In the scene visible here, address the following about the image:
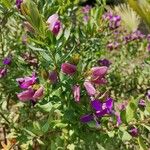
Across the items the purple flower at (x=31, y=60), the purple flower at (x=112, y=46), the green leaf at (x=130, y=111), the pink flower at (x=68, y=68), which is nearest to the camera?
the pink flower at (x=68, y=68)

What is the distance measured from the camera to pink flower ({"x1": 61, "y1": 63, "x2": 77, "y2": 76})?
1.59 meters

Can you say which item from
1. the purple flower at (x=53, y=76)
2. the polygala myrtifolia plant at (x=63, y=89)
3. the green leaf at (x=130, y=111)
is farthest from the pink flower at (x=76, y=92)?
the green leaf at (x=130, y=111)

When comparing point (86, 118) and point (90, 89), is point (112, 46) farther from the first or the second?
point (90, 89)

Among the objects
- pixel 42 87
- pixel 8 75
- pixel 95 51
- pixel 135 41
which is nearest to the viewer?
pixel 42 87

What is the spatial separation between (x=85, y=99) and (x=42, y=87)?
0.96 feet

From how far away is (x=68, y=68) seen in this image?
5.24 ft

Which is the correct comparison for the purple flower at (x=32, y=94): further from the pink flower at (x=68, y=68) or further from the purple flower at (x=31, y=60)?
the purple flower at (x=31, y=60)

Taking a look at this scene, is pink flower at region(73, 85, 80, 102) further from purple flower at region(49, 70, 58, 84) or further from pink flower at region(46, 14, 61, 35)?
pink flower at region(46, 14, 61, 35)

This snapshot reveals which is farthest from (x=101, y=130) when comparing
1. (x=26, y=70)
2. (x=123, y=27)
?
(x=123, y=27)

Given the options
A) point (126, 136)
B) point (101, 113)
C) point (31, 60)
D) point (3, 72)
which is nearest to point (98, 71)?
point (101, 113)

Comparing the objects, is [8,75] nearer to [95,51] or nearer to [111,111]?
[95,51]

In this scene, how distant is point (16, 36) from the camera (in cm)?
291

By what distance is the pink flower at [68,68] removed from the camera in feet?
5.20

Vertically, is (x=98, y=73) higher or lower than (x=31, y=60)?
lower
